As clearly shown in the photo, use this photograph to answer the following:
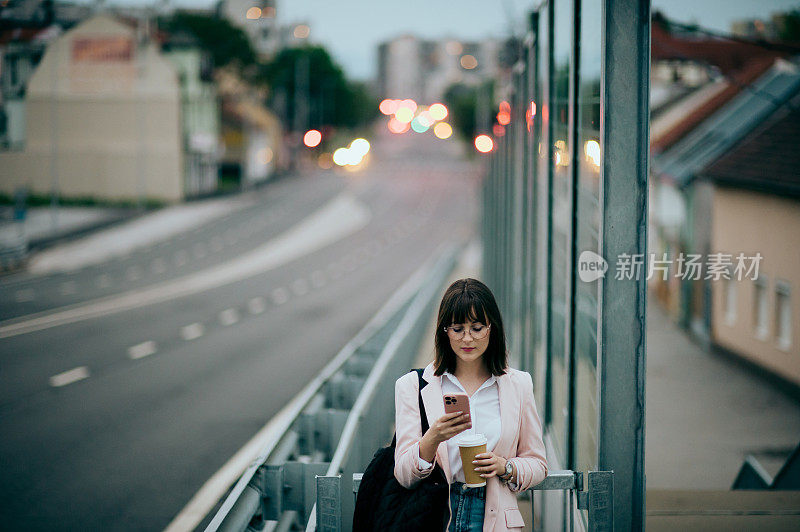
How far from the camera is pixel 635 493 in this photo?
4480 millimetres

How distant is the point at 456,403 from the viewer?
329 centimetres

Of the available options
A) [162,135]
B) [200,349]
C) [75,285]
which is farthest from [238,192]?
[200,349]

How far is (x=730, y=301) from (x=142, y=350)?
527 inches

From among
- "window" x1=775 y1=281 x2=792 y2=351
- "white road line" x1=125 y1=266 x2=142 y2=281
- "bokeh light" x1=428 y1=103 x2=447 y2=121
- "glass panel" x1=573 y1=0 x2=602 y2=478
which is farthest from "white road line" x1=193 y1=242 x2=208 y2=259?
"glass panel" x1=573 y1=0 x2=602 y2=478

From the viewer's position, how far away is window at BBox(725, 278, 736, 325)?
20255mm

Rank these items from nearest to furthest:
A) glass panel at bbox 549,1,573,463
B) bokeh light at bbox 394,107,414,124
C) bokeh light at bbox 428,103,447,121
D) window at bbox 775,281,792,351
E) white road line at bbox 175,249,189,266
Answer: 1. glass panel at bbox 549,1,573,463
2. window at bbox 775,281,792,351
3. bokeh light at bbox 428,103,447,121
4. bokeh light at bbox 394,107,414,124
5. white road line at bbox 175,249,189,266

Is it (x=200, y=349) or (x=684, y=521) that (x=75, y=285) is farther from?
(x=684, y=521)

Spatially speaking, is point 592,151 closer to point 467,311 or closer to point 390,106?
point 467,311

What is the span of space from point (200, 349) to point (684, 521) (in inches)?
562

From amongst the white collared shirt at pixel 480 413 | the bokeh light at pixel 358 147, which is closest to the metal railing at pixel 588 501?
the white collared shirt at pixel 480 413

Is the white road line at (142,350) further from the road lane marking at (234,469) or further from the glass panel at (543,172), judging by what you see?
the glass panel at (543,172)

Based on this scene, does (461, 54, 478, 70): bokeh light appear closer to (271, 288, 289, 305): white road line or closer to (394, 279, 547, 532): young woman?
(271, 288, 289, 305): white road line

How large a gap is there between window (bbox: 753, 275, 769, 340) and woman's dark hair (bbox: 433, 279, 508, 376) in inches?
605

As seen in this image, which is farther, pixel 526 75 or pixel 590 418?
pixel 526 75
